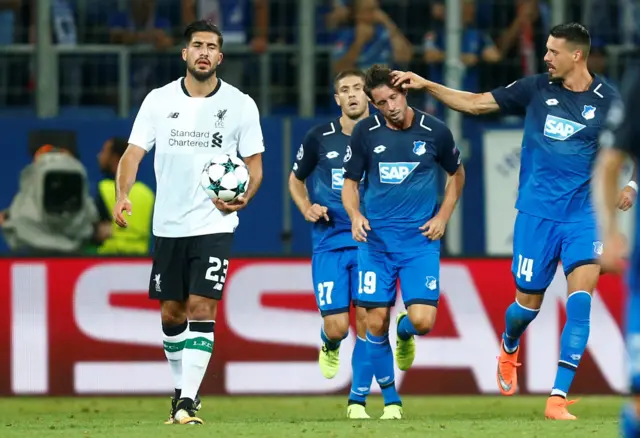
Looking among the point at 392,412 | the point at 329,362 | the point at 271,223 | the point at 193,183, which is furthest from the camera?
the point at 271,223

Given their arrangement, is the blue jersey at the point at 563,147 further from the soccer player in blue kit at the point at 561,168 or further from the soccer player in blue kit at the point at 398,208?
the soccer player in blue kit at the point at 398,208

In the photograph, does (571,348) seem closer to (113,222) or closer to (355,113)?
(355,113)

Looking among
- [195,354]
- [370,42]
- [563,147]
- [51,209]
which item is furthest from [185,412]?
[370,42]

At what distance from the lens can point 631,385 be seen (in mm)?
5480

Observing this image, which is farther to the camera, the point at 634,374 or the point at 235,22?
the point at 235,22

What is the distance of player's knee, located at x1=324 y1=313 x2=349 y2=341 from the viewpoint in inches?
431

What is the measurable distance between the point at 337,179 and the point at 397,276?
1.14 metres

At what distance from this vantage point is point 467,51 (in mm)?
15375

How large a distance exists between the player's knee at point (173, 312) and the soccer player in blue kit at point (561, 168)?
1933 millimetres

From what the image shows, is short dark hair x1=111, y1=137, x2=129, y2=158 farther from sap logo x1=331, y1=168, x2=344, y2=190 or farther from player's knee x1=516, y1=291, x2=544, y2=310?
player's knee x1=516, y1=291, x2=544, y2=310

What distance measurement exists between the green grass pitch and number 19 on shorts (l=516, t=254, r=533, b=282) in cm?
90

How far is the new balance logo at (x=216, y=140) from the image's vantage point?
947 cm

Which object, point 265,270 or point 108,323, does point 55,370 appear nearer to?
point 108,323

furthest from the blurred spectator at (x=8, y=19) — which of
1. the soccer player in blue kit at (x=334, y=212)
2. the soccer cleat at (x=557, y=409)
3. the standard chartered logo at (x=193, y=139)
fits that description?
the soccer cleat at (x=557, y=409)
